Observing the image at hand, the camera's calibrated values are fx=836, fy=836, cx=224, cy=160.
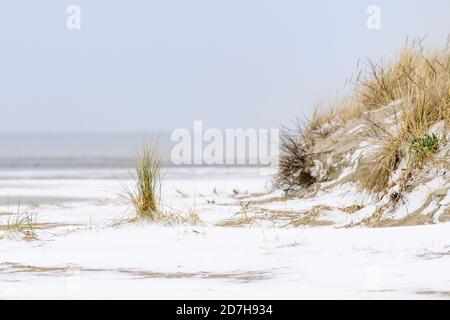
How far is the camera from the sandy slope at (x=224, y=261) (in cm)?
392

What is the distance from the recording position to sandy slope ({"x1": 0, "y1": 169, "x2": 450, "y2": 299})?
392 cm

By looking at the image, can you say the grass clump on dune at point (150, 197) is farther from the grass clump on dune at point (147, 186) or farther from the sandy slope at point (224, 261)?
the sandy slope at point (224, 261)

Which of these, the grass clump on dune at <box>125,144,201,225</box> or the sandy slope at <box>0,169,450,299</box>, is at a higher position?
the grass clump on dune at <box>125,144,201,225</box>

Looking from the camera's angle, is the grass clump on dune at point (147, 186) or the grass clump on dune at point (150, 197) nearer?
the grass clump on dune at point (150, 197)

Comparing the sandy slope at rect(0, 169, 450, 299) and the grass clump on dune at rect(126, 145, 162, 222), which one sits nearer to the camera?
the sandy slope at rect(0, 169, 450, 299)

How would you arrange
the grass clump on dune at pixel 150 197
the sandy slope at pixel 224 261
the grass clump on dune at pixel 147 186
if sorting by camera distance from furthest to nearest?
1. the grass clump on dune at pixel 147 186
2. the grass clump on dune at pixel 150 197
3. the sandy slope at pixel 224 261

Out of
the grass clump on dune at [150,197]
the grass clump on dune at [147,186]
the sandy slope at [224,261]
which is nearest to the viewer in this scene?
the sandy slope at [224,261]

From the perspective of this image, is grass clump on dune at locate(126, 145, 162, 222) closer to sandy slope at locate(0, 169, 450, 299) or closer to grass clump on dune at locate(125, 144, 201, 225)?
grass clump on dune at locate(125, 144, 201, 225)

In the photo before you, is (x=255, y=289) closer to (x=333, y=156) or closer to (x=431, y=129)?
(x=431, y=129)

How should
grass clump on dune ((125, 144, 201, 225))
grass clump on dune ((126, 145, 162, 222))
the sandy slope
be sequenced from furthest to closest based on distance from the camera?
grass clump on dune ((126, 145, 162, 222)) → grass clump on dune ((125, 144, 201, 225)) → the sandy slope

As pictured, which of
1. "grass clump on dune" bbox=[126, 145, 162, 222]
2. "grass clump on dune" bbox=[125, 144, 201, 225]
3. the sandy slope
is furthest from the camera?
"grass clump on dune" bbox=[126, 145, 162, 222]

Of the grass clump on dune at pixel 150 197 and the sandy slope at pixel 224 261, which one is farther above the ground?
the grass clump on dune at pixel 150 197

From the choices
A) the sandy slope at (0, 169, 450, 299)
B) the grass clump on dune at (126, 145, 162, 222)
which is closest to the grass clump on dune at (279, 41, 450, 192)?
the sandy slope at (0, 169, 450, 299)

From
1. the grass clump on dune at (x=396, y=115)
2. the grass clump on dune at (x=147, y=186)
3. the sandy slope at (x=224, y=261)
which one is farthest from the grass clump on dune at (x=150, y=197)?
the grass clump on dune at (x=396, y=115)
